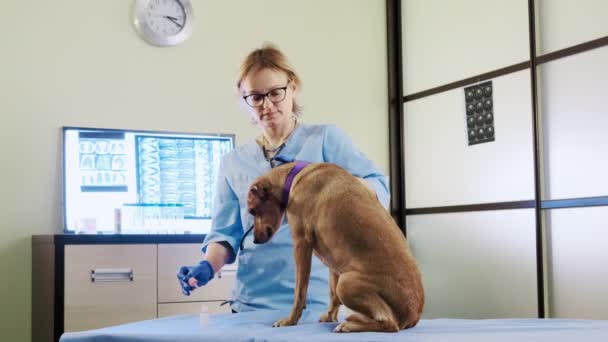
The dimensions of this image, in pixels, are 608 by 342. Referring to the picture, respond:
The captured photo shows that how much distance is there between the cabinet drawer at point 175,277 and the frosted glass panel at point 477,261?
1.43 meters

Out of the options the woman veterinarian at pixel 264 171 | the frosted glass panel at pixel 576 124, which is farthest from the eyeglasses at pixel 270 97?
the frosted glass panel at pixel 576 124

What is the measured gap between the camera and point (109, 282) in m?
3.10

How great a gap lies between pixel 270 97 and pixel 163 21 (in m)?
2.44

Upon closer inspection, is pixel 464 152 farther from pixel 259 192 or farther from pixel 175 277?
pixel 259 192

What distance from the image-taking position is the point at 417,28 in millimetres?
4504

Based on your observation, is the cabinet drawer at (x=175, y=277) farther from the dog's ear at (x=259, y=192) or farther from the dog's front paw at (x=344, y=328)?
the dog's front paw at (x=344, y=328)

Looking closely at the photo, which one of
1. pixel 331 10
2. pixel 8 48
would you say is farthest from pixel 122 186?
pixel 331 10

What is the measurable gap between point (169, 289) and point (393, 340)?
2.31 metres

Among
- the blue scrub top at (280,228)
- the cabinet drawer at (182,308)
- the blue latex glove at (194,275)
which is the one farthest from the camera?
the cabinet drawer at (182,308)

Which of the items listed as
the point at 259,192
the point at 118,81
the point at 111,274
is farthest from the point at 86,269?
the point at 259,192

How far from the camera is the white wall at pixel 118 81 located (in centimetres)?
346

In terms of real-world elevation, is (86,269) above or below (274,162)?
below

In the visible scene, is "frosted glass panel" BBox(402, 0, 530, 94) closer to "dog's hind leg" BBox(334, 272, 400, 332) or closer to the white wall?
the white wall

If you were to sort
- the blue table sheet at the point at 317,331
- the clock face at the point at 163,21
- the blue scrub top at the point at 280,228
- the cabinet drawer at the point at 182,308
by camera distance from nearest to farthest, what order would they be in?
the blue table sheet at the point at 317,331 < the blue scrub top at the point at 280,228 < the cabinet drawer at the point at 182,308 < the clock face at the point at 163,21
